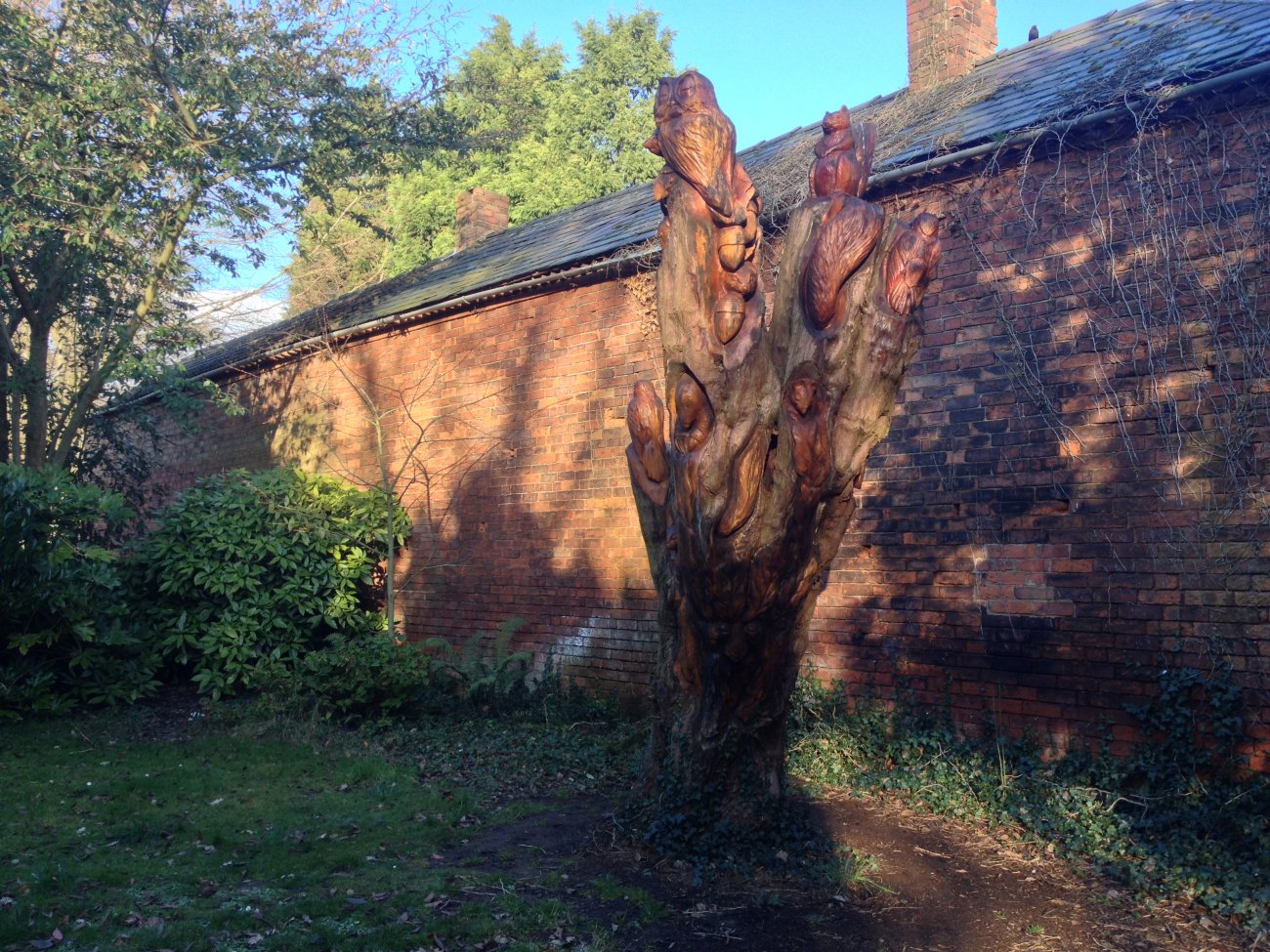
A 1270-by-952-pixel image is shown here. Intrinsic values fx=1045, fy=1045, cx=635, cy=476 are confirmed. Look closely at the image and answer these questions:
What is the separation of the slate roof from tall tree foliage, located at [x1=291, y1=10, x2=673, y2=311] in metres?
11.4

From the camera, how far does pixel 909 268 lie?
4711 millimetres

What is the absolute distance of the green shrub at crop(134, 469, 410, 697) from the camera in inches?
412

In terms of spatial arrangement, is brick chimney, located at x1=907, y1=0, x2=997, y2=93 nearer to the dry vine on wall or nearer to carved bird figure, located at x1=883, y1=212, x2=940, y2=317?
the dry vine on wall

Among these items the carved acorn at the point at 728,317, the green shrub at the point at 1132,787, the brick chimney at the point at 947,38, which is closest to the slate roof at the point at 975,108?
the brick chimney at the point at 947,38

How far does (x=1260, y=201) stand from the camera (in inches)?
237

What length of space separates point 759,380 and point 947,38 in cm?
731

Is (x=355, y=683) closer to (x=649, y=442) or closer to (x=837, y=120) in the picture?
(x=649, y=442)

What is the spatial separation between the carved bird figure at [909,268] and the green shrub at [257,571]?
288 inches

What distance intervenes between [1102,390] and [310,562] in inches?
313

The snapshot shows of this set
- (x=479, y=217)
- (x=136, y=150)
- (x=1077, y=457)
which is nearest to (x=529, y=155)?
(x=479, y=217)

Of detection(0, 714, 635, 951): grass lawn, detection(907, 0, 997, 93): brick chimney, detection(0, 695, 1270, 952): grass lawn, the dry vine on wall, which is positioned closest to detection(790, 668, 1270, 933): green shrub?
detection(0, 695, 1270, 952): grass lawn

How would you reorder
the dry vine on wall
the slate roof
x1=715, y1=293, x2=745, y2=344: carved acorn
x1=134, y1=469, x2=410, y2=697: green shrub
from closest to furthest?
x1=715, y1=293, x2=745, y2=344: carved acorn
the dry vine on wall
the slate roof
x1=134, y1=469, x2=410, y2=697: green shrub

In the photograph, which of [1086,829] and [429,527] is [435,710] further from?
[1086,829]

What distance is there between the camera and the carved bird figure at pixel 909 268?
15.5ft
